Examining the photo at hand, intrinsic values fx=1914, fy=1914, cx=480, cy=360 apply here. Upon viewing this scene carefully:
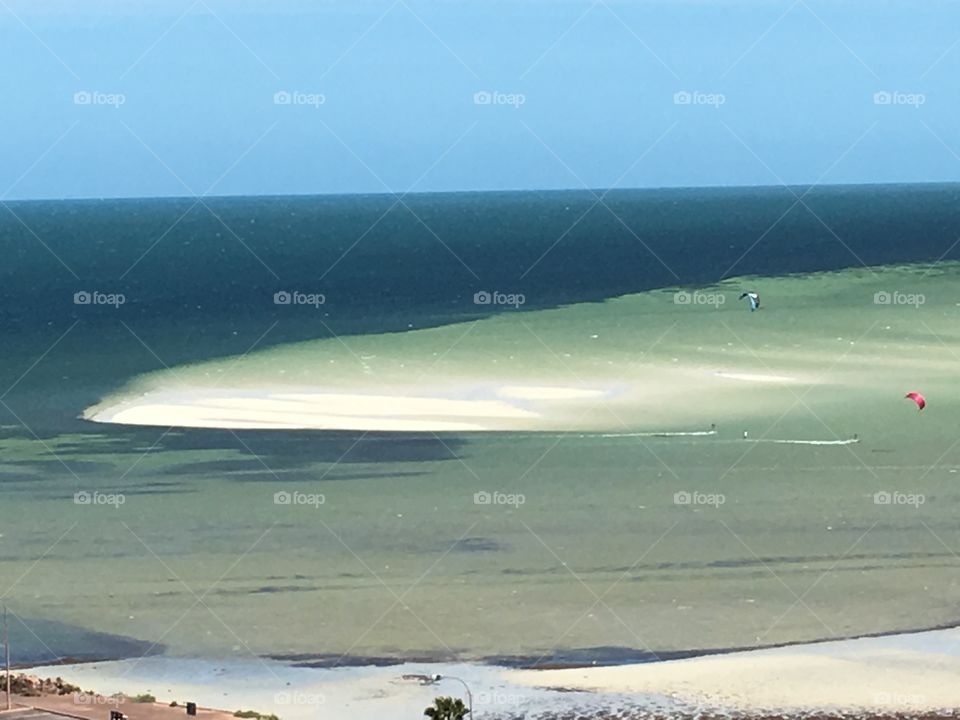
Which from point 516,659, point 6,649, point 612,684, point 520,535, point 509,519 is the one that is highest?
point 509,519

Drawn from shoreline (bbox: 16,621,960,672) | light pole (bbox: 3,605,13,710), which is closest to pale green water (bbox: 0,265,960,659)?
shoreline (bbox: 16,621,960,672)

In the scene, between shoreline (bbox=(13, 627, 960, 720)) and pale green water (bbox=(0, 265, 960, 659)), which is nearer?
shoreline (bbox=(13, 627, 960, 720))

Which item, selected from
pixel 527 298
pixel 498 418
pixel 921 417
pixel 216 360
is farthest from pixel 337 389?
pixel 527 298

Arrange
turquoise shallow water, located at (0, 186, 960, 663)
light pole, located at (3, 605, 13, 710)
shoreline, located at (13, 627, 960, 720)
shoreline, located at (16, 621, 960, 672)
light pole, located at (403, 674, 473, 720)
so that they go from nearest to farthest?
light pole, located at (3, 605, 13, 710)
shoreline, located at (13, 627, 960, 720)
light pole, located at (403, 674, 473, 720)
shoreline, located at (16, 621, 960, 672)
turquoise shallow water, located at (0, 186, 960, 663)

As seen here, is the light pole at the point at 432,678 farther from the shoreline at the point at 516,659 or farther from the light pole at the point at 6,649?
the light pole at the point at 6,649

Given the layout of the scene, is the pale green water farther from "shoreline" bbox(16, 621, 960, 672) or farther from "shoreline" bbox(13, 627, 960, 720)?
"shoreline" bbox(13, 627, 960, 720)

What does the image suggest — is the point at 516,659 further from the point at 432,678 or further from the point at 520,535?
the point at 520,535

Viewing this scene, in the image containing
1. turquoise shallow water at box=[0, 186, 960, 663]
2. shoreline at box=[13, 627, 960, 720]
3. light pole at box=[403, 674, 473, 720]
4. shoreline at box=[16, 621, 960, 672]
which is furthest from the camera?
turquoise shallow water at box=[0, 186, 960, 663]

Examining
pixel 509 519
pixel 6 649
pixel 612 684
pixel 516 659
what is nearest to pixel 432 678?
pixel 516 659
